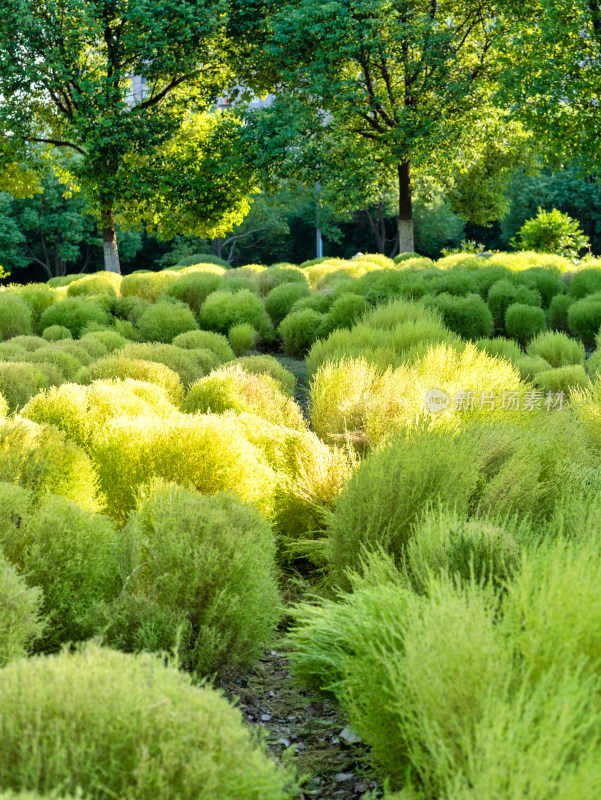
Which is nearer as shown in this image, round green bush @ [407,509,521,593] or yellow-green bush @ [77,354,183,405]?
round green bush @ [407,509,521,593]

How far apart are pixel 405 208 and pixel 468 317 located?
10.7 meters

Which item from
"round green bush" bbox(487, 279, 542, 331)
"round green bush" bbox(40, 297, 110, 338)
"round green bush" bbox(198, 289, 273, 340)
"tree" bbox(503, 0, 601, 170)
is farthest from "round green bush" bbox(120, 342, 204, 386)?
"tree" bbox(503, 0, 601, 170)

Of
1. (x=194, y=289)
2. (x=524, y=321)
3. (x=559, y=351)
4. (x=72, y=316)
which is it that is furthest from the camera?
(x=194, y=289)

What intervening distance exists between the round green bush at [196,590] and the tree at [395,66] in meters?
15.4

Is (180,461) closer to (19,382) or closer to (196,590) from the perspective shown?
(196,590)

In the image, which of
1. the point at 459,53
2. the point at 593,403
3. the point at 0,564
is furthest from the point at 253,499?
the point at 459,53

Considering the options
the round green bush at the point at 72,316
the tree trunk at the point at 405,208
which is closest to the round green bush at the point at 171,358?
the round green bush at the point at 72,316

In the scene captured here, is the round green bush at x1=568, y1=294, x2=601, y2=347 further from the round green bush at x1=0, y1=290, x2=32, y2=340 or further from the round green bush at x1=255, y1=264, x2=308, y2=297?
the round green bush at x1=0, y1=290, x2=32, y2=340

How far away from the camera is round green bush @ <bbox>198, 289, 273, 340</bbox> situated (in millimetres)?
10750

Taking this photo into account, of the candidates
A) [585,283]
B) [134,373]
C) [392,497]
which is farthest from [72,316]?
[392,497]

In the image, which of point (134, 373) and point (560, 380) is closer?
point (134, 373)

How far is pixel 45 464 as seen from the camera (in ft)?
12.3

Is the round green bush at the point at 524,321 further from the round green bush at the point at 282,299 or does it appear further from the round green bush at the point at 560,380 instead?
the round green bush at the point at 282,299

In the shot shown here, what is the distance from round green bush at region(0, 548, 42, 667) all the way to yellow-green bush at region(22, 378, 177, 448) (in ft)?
7.40
